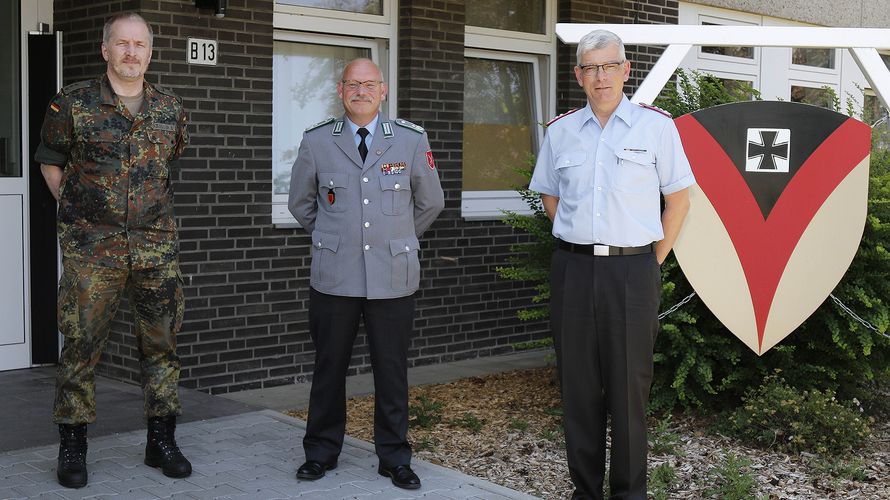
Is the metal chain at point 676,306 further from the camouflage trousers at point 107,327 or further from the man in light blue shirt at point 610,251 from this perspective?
the camouflage trousers at point 107,327

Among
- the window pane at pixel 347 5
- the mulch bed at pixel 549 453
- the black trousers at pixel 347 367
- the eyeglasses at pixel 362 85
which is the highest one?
the window pane at pixel 347 5

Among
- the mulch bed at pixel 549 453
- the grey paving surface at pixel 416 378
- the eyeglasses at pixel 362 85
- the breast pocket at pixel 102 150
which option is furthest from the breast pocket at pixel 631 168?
the grey paving surface at pixel 416 378

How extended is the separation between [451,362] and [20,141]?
10.8 ft

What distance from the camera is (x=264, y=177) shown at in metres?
6.91

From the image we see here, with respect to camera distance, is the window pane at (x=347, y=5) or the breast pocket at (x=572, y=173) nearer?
the breast pocket at (x=572, y=173)

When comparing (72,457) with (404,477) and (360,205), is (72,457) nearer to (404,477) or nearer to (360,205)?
(404,477)

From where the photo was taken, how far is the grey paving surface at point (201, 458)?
15.1ft

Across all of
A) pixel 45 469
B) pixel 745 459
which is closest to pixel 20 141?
pixel 45 469

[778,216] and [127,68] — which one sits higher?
[127,68]

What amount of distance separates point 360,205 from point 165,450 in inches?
53.0

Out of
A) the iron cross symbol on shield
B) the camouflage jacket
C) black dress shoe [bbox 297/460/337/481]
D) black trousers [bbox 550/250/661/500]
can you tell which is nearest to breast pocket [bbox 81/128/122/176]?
the camouflage jacket

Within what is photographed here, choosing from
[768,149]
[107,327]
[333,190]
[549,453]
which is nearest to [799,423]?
[549,453]

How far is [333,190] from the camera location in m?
4.66

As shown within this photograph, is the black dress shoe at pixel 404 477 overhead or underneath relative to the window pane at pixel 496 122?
underneath
